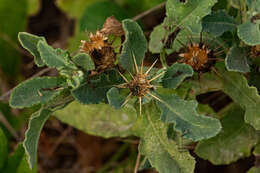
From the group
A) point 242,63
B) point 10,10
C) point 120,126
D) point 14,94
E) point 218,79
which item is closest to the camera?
point 14,94

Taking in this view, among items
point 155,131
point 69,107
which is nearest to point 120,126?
point 69,107

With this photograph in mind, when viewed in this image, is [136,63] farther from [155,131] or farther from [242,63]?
[242,63]

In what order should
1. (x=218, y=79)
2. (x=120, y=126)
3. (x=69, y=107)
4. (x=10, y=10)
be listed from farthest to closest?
(x=10, y=10) → (x=69, y=107) → (x=120, y=126) → (x=218, y=79)

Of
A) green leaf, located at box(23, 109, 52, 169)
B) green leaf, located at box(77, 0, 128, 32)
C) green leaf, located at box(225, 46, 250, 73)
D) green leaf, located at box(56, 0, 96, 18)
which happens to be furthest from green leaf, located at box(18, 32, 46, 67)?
green leaf, located at box(56, 0, 96, 18)

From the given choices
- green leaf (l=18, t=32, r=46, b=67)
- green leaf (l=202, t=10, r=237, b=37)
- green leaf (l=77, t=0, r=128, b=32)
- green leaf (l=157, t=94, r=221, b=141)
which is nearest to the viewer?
green leaf (l=157, t=94, r=221, b=141)

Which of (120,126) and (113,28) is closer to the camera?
(113,28)

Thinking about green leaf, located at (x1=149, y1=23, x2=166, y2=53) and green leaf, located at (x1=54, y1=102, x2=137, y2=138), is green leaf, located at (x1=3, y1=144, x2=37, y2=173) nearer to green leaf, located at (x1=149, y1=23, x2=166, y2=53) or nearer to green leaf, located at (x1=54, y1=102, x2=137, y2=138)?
green leaf, located at (x1=54, y1=102, x2=137, y2=138)

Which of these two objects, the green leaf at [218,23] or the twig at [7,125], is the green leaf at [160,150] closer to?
the green leaf at [218,23]

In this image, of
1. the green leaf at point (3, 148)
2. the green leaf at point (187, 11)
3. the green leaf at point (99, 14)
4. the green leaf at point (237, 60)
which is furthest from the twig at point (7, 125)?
the green leaf at point (237, 60)

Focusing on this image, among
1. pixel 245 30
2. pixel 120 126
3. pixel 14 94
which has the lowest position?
pixel 120 126
